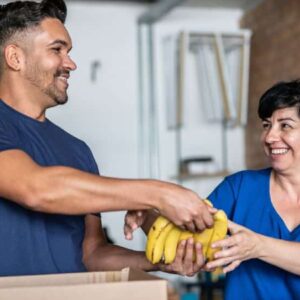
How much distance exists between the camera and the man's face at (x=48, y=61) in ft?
5.69

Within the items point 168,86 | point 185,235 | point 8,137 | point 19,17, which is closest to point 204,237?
point 185,235

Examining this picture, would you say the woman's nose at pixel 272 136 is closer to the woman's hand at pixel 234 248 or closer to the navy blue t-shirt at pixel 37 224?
the woman's hand at pixel 234 248

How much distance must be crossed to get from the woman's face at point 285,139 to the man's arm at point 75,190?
0.84 m

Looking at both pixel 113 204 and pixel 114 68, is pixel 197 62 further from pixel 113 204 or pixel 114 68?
pixel 113 204

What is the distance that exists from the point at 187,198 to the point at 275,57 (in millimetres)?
3964

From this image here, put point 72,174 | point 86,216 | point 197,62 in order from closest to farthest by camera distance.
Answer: point 72,174, point 86,216, point 197,62

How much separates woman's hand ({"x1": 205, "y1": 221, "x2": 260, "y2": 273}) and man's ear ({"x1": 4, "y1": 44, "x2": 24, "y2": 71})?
2.47 ft

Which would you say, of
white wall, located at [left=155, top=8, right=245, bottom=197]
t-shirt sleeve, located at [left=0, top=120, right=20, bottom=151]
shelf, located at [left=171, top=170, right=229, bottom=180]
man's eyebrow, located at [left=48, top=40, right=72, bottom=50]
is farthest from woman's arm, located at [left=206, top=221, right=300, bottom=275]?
white wall, located at [left=155, top=8, right=245, bottom=197]

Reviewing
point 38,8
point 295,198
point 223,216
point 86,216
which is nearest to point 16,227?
point 86,216

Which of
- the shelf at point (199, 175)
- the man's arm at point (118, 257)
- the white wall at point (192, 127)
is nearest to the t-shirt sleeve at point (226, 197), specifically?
the man's arm at point (118, 257)

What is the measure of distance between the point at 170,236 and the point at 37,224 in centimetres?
35

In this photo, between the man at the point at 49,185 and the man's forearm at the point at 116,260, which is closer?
the man at the point at 49,185

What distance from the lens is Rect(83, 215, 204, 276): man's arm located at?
1.65m

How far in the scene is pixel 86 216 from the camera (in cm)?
186
